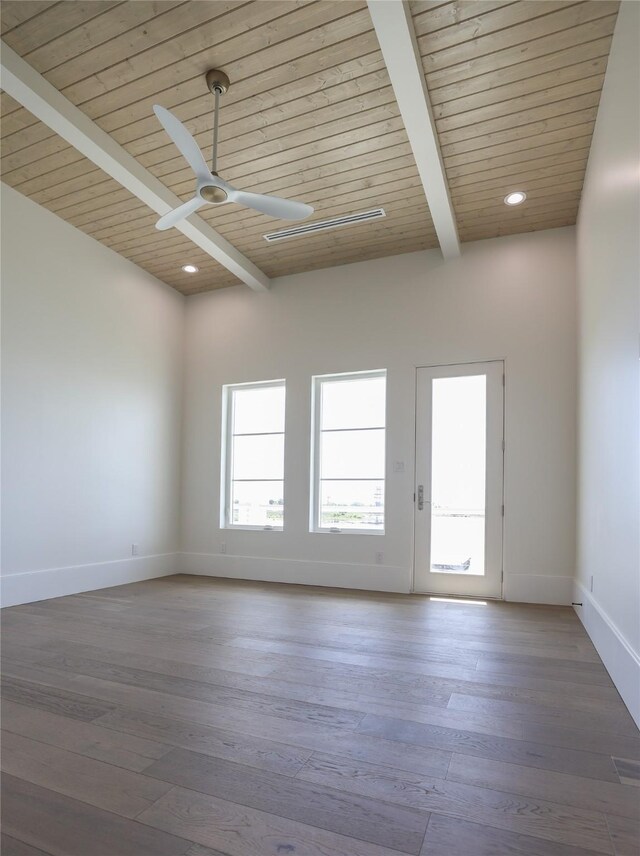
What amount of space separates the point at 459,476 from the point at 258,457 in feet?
7.64

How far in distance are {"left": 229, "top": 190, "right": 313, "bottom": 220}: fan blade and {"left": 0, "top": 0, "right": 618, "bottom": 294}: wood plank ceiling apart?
0.69m

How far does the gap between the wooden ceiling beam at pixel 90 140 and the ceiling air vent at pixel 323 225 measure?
0.59m

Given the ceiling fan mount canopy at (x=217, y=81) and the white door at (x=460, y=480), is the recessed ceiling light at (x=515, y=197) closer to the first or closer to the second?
the white door at (x=460, y=480)

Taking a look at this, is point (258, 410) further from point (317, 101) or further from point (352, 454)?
point (317, 101)

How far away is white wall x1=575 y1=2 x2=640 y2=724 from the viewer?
7.97 ft

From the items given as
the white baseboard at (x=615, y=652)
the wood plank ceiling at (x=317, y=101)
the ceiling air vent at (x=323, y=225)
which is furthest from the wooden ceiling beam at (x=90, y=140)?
the white baseboard at (x=615, y=652)

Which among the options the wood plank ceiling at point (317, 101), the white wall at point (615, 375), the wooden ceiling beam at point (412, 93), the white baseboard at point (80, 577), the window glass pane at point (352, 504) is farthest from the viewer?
the window glass pane at point (352, 504)

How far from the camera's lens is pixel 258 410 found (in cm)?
618

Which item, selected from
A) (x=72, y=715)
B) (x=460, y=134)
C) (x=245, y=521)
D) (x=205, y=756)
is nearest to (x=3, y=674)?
(x=72, y=715)

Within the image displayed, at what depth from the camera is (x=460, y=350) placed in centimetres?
511

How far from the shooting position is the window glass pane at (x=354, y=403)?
5.55m

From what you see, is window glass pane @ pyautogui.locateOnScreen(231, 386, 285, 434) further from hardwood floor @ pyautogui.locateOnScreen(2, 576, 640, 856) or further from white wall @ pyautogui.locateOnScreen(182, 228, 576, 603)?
hardwood floor @ pyautogui.locateOnScreen(2, 576, 640, 856)

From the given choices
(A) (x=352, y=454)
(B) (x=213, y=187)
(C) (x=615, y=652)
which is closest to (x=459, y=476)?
(A) (x=352, y=454)

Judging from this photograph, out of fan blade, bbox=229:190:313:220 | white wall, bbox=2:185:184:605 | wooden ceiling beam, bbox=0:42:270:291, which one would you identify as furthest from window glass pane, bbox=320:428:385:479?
fan blade, bbox=229:190:313:220
